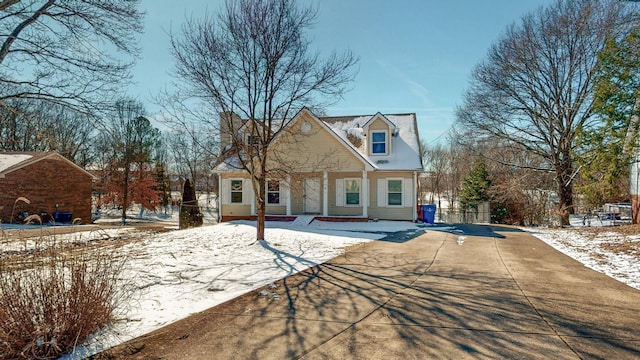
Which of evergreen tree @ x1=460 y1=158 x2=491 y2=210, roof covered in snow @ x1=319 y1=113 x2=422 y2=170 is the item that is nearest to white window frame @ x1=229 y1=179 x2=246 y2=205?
roof covered in snow @ x1=319 y1=113 x2=422 y2=170

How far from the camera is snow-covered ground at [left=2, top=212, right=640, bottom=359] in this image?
16.3 feet

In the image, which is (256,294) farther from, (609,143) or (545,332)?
(609,143)

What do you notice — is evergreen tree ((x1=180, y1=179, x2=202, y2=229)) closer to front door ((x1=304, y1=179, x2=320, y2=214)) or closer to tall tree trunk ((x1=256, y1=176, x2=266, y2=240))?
front door ((x1=304, y1=179, x2=320, y2=214))

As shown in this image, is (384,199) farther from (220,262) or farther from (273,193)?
(220,262)

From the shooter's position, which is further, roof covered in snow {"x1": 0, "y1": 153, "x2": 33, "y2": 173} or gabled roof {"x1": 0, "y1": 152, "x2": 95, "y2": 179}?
roof covered in snow {"x1": 0, "y1": 153, "x2": 33, "y2": 173}

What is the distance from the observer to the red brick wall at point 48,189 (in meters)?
22.5

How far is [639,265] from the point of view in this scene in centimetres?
790

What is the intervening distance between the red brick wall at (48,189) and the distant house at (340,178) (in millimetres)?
10557

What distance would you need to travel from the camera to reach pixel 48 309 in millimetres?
3732

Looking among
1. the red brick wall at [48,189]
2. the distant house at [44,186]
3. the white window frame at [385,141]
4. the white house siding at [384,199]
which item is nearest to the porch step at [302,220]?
the white house siding at [384,199]

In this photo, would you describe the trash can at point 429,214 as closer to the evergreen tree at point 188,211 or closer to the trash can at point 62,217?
the evergreen tree at point 188,211

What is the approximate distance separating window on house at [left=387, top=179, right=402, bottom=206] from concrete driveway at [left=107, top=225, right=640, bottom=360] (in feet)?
35.3

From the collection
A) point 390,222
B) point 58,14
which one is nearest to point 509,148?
point 390,222

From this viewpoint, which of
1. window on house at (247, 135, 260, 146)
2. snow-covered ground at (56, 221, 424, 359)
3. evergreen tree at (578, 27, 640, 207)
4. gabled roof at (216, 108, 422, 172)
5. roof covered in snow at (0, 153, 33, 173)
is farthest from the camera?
roof covered in snow at (0, 153, 33, 173)
